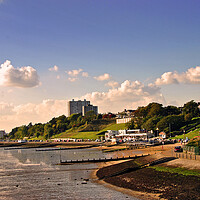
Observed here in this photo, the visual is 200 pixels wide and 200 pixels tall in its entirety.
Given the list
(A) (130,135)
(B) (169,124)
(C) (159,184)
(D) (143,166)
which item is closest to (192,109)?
(B) (169,124)

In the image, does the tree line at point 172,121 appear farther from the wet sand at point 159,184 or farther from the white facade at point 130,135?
the wet sand at point 159,184

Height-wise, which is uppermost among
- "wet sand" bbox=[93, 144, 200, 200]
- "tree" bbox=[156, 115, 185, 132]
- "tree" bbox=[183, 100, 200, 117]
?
"tree" bbox=[183, 100, 200, 117]

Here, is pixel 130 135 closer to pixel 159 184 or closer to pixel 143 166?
pixel 143 166

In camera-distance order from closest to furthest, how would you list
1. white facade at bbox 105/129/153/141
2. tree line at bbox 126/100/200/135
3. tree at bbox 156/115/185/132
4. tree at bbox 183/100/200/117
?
1. tree at bbox 156/115/185/132
2. tree line at bbox 126/100/200/135
3. white facade at bbox 105/129/153/141
4. tree at bbox 183/100/200/117

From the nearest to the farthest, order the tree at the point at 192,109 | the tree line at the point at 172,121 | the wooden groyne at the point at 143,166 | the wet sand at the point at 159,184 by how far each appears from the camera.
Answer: the wet sand at the point at 159,184 < the wooden groyne at the point at 143,166 < the tree line at the point at 172,121 < the tree at the point at 192,109

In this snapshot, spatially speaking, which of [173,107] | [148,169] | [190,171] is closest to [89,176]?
[148,169]

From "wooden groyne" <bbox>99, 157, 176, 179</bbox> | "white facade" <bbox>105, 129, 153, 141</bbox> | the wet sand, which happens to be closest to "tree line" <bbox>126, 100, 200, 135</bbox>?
"white facade" <bbox>105, 129, 153, 141</bbox>

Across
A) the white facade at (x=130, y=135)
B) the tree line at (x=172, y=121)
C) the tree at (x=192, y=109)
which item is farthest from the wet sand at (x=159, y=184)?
the tree at (x=192, y=109)

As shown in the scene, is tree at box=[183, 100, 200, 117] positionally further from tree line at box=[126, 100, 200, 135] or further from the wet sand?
the wet sand

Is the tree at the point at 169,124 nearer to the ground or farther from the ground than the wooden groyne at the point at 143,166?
farther from the ground

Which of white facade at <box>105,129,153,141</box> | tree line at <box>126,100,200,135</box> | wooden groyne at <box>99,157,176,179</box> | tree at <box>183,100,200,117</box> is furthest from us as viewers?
tree at <box>183,100,200,117</box>

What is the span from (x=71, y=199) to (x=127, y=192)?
7.07 m

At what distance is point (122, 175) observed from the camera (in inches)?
1731

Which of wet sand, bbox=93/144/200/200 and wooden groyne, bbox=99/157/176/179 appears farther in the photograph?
wooden groyne, bbox=99/157/176/179
